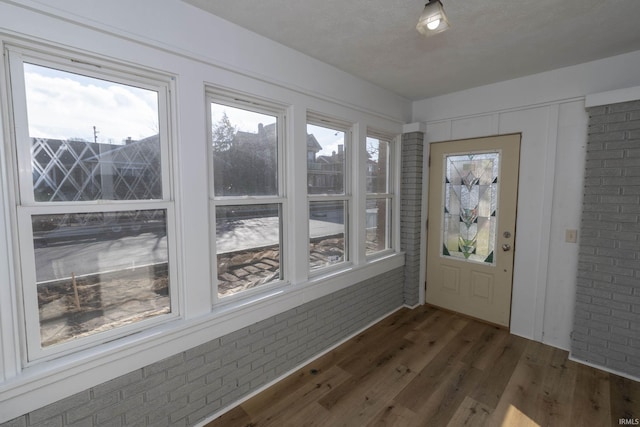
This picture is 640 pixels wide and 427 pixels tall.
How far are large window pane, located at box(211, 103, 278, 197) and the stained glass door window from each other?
7.51ft

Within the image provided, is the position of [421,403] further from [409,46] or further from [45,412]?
[409,46]

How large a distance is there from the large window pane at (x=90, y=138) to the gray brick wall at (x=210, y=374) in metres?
1.05

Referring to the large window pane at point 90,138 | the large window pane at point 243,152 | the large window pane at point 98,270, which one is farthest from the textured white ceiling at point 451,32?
the large window pane at point 98,270

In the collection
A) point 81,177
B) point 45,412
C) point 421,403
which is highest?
point 81,177

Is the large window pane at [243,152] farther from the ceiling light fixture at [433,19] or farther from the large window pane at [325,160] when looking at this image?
the ceiling light fixture at [433,19]

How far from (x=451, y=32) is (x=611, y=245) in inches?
88.2

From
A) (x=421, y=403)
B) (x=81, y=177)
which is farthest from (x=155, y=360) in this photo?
(x=421, y=403)

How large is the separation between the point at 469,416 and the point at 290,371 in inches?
54.7

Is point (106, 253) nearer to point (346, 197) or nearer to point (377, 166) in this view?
point (346, 197)

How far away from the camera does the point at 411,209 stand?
3.57 metres

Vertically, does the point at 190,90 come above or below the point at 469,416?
above

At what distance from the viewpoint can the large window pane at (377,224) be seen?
3.29 metres

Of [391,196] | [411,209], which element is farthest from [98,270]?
[411,209]

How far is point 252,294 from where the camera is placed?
2191mm
